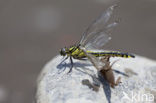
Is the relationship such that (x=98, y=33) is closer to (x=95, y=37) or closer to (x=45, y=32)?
(x=95, y=37)

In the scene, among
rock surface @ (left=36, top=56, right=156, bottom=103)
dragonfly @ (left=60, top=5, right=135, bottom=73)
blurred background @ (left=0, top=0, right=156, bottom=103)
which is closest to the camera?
rock surface @ (left=36, top=56, right=156, bottom=103)

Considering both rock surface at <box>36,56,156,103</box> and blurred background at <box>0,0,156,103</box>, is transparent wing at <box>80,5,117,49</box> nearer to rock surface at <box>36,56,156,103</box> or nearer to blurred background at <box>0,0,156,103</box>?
rock surface at <box>36,56,156,103</box>

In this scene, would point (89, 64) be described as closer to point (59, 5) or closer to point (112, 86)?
point (112, 86)

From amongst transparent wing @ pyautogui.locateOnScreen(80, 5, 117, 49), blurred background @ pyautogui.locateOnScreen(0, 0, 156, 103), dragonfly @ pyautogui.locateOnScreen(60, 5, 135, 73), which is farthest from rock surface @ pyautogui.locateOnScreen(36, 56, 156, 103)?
blurred background @ pyautogui.locateOnScreen(0, 0, 156, 103)

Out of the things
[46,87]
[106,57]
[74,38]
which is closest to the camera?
[46,87]

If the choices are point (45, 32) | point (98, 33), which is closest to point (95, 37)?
point (98, 33)

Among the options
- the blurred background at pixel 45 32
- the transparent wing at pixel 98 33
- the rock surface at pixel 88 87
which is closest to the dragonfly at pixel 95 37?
the transparent wing at pixel 98 33

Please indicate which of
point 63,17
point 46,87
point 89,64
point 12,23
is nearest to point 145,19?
point 63,17
